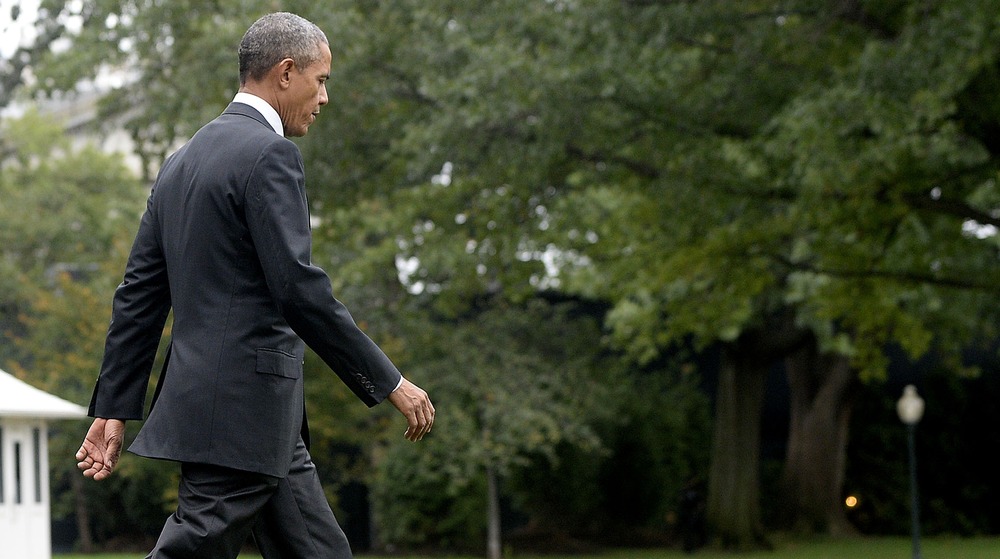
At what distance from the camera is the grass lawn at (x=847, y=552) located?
2205 centimetres

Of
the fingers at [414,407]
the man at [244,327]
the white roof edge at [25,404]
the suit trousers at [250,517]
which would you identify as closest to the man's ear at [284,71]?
the man at [244,327]

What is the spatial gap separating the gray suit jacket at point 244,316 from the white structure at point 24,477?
6928 mm

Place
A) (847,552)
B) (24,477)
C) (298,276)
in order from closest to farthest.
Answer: (298,276), (24,477), (847,552)

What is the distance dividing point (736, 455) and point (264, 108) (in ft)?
70.8

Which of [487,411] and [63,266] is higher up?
[63,266]

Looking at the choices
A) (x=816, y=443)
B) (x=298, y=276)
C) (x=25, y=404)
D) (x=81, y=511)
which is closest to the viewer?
(x=298, y=276)

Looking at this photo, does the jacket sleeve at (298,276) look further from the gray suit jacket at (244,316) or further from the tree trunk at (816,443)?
the tree trunk at (816,443)

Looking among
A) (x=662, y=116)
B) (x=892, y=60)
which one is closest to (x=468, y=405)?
(x=662, y=116)

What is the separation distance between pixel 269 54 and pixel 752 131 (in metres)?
11.1

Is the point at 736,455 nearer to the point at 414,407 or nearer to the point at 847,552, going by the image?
the point at 847,552

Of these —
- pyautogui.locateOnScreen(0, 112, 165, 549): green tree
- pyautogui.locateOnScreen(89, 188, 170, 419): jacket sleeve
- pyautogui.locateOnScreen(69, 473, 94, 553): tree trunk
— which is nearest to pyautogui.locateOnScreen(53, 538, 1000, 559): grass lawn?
pyautogui.locateOnScreen(69, 473, 94, 553): tree trunk

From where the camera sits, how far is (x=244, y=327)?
347 cm

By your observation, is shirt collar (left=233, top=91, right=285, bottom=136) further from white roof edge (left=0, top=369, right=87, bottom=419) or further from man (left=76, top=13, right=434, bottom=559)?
white roof edge (left=0, top=369, right=87, bottom=419)

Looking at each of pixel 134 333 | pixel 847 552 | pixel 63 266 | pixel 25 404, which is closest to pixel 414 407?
pixel 134 333
